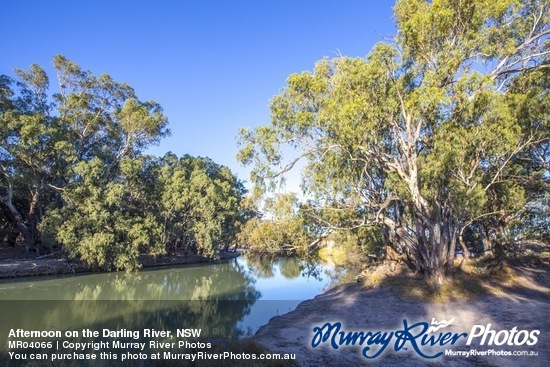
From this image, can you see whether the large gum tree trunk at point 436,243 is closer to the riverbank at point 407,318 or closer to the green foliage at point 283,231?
the riverbank at point 407,318

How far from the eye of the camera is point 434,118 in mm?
13891

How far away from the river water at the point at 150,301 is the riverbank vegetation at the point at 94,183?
3.56 m

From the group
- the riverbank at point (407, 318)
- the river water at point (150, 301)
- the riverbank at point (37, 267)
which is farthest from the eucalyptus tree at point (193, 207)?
the riverbank at point (407, 318)

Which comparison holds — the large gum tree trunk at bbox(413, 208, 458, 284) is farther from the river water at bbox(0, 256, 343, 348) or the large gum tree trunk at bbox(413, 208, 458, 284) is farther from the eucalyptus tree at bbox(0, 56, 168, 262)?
the eucalyptus tree at bbox(0, 56, 168, 262)

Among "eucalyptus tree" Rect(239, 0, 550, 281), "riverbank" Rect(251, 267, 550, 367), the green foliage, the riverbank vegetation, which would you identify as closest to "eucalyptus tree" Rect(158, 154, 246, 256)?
the riverbank vegetation

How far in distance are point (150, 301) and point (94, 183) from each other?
1392 cm

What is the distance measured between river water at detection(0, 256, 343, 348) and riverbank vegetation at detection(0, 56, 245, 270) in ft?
11.7

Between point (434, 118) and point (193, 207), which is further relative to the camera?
point (193, 207)

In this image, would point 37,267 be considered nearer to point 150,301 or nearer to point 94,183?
point 94,183

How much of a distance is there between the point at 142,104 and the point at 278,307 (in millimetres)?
26788

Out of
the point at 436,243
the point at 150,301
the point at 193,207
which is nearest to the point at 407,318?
the point at 436,243

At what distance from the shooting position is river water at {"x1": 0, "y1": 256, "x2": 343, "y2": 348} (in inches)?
504

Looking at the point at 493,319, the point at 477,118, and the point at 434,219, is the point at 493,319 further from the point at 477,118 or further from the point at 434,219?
the point at 477,118

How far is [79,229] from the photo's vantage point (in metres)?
25.1
